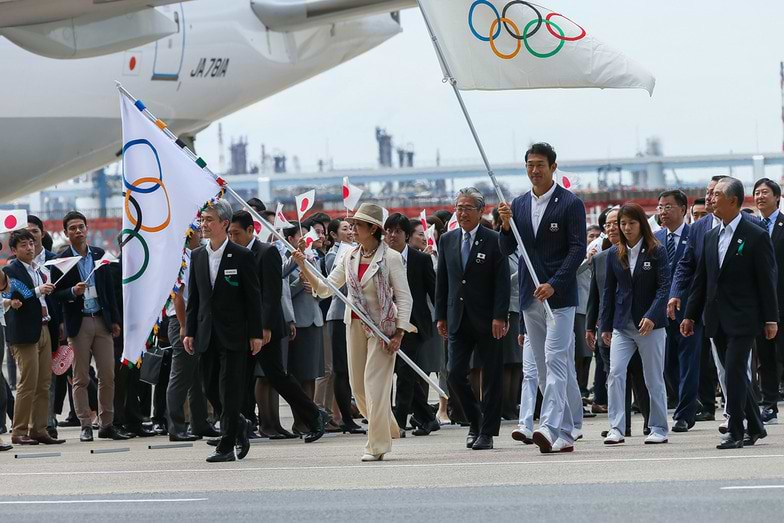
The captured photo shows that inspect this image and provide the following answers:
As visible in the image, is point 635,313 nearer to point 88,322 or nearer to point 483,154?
point 483,154

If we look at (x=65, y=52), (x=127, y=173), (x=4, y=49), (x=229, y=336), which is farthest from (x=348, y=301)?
(x=4, y=49)

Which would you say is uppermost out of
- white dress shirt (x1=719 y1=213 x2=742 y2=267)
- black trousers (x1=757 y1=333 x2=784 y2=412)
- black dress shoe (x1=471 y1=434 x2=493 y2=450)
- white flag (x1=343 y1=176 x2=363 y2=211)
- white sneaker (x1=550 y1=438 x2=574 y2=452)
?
white flag (x1=343 y1=176 x2=363 y2=211)

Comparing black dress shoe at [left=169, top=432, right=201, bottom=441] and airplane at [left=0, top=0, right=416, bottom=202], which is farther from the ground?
airplane at [left=0, top=0, right=416, bottom=202]

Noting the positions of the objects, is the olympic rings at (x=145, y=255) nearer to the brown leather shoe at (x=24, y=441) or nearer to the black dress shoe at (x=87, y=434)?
the brown leather shoe at (x=24, y=441)

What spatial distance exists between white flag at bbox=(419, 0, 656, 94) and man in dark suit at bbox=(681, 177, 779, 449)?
3.79 feet

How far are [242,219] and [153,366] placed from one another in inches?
101

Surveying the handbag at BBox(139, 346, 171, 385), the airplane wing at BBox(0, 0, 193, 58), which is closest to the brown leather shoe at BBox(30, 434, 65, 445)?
the handbag at BBox(139, 346, 171, 385)

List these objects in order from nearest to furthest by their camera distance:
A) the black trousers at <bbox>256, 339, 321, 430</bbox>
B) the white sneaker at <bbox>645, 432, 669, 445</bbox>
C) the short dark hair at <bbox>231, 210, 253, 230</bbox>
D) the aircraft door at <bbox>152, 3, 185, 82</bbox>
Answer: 1. the white sneaker at <bbox>645, 432, 669, 445</bbox>
2. the short dark hair at <bbox>231, 210, 253, 230</bbox>
3. the black trousers at <bbox>256, 339, 321, 430</bbox>
4. the aircraft door at <bbox>152, 3, 185, 82</bbox>

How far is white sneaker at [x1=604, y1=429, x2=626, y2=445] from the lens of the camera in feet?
35.8

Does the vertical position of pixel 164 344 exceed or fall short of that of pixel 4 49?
it falls short

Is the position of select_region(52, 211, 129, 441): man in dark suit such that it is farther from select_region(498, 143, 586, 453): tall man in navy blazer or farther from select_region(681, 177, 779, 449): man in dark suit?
select_region(681, 177, 779, 449): man in dark suit

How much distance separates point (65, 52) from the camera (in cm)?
1526

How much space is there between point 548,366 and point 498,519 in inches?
135

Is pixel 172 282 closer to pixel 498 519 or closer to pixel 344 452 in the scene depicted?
pixel 344 452
